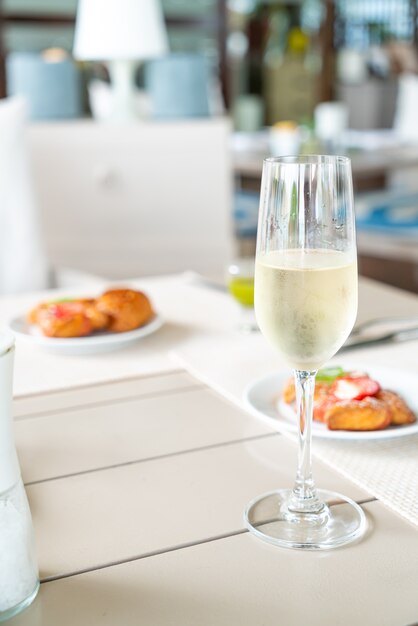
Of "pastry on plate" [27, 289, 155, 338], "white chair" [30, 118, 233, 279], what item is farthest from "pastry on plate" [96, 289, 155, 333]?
"white chair" [30, 118, 233, 279]

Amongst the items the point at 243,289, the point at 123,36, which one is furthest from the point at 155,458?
the point at 123,36

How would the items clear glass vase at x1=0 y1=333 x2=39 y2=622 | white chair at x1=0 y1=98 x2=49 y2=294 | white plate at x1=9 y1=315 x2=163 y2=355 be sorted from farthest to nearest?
white chair at x1=0 y1=98 x2=49 y2=294 < white plate at x1=9 y1=315 x2=163 y2=355 < clear glass vase at x1=0 y1=333 x2=39 y2=622

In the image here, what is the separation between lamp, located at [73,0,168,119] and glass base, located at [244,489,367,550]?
6.42 ft

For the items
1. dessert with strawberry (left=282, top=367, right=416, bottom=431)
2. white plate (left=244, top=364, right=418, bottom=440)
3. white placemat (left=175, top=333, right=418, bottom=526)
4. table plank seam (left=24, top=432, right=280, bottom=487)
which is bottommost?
table plank seam (left=24, top=432, right=280, bottom=487)

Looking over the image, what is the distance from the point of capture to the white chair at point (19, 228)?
6.22 feet

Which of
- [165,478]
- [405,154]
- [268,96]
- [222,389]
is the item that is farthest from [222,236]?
[268,96]

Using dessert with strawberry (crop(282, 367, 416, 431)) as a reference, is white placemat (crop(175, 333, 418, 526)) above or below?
below

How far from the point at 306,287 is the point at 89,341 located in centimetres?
46

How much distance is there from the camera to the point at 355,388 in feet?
2.45

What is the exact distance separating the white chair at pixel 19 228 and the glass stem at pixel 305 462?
55.5 inches

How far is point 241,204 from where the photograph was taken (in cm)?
362

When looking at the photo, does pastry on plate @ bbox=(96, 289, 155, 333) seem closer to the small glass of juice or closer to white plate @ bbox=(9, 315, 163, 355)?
white plate @ bbox=(9, 315, 163, 355)

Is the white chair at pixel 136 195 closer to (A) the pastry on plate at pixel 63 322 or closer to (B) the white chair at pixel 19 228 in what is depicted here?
(B) the white chair at pixel 19 228

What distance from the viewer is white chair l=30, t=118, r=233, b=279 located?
230cm
